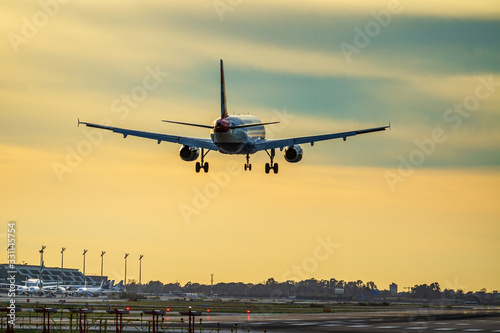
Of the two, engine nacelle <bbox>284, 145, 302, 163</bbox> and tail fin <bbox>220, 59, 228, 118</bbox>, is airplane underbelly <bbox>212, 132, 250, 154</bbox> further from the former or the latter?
engine nacelle <bbox>284, 145, 302, 163</bbox>

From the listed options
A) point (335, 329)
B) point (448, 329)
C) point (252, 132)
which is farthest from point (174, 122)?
point (448, 329)

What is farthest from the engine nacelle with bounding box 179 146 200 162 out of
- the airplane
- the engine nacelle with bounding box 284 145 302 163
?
the engine nacelle with bounding box 284 145 302 163

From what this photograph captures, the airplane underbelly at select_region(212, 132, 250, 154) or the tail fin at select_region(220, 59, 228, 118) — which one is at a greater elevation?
the tail fin at select_region(220, 59, 228, 118)

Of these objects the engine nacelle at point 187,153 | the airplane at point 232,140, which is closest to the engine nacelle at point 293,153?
the airplane at point 232,140

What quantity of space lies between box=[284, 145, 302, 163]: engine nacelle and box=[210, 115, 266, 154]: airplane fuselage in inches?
201

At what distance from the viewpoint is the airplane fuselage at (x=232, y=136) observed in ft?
361

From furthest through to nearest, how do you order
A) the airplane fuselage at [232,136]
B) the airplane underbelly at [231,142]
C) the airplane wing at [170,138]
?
1. the airplane wing at [170,138]
2. the airplane underbelly at [231,142]
3. the airplane fuselage at [232,136]

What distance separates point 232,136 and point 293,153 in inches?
422

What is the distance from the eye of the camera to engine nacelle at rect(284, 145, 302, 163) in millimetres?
116438

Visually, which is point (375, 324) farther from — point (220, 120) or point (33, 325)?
point (33, 325)

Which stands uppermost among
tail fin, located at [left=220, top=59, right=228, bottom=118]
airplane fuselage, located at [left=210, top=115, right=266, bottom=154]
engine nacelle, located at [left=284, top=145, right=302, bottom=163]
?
tail fin, located at [left=220, top=59, right=228, bottom=118]

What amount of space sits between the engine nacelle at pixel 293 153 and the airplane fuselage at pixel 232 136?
5102 mm

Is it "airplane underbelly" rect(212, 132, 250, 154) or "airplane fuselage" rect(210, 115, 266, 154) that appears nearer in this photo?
"airplane fuselage" rect(210, 115, 266, 154)

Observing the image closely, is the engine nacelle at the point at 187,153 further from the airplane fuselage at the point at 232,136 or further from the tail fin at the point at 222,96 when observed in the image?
the tail fin at the point at 222,96
